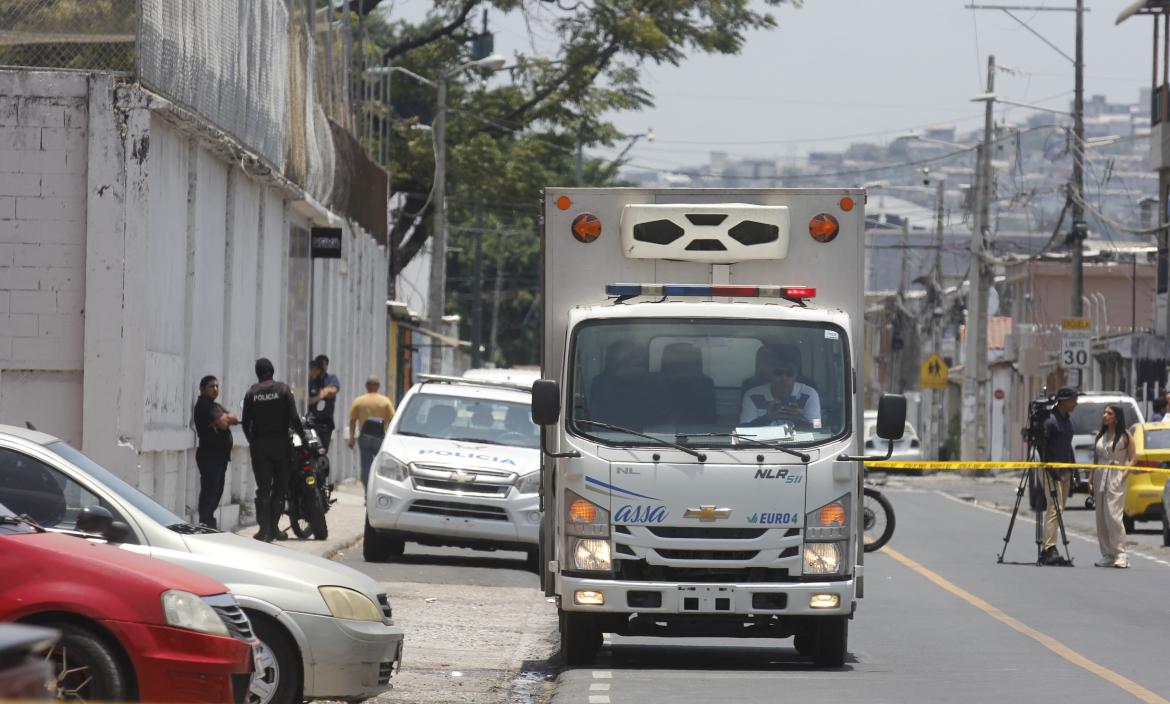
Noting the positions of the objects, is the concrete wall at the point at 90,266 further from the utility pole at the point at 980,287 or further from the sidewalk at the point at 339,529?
the utility pole at the point at 980,287

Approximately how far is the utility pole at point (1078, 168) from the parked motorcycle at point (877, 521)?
80.7ft

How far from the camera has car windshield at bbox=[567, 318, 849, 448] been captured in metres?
12.6

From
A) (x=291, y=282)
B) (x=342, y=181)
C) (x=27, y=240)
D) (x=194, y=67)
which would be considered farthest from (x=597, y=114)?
(x=27, y=240)

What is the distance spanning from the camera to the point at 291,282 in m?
28.3

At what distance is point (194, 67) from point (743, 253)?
8.93 m

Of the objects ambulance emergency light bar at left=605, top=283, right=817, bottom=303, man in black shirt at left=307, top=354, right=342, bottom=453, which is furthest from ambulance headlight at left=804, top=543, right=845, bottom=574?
man in black shirt at left=307, top=354, right=342, bottom=453

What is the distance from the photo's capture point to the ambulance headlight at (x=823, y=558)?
12469 millimetres

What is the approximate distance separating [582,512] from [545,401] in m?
0.74

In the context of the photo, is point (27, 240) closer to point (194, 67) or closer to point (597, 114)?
point (194, 67)

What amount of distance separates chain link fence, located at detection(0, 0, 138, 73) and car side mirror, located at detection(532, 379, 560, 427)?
751 cm

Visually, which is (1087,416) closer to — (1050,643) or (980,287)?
(980,287)

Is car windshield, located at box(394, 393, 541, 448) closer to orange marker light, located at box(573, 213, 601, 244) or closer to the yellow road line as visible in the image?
the yellow road line

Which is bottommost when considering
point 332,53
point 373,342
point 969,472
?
point 969,472

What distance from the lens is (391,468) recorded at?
1994 centimetres
